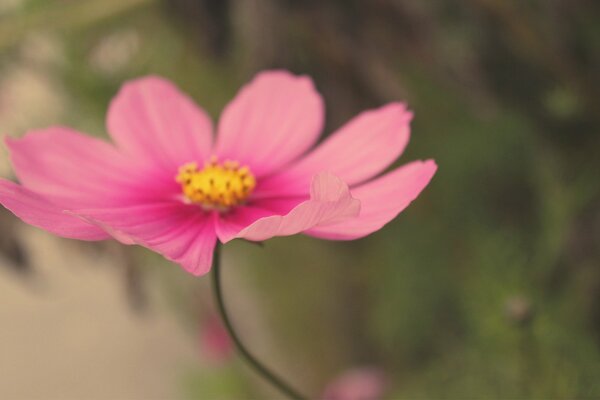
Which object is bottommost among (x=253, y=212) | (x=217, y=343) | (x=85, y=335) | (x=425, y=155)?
(x=85, y=335)

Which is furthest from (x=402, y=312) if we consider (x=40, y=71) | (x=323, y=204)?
(x=323, y=204)

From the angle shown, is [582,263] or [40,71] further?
[40,71]

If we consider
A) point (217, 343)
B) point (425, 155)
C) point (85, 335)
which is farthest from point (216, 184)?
point (85, 335)

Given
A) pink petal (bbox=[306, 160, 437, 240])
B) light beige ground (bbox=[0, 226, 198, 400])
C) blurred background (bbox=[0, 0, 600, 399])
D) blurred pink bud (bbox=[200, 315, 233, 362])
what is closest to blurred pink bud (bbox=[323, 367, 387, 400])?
blurred background (bbox=[0, 0, 600, 399])

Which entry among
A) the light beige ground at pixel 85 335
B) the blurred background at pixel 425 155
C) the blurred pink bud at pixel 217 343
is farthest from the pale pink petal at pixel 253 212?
the light beige ground at pixel 85 335

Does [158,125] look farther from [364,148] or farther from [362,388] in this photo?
[362,388]

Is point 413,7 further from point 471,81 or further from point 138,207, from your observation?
point 138,207
